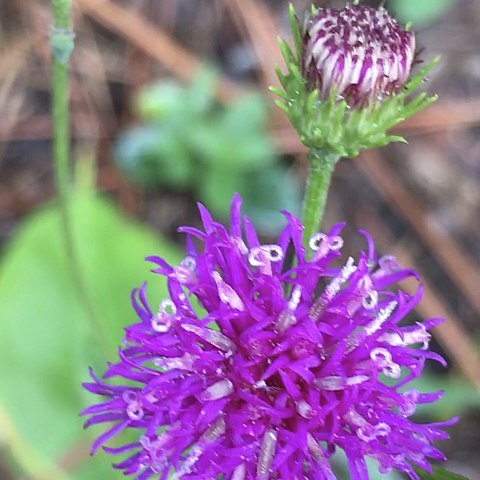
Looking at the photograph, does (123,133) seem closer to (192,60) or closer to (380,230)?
(192,60)

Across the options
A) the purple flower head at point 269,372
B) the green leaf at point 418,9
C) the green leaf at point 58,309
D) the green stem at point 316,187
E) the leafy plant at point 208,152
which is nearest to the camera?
the purple flower head at point 269,372

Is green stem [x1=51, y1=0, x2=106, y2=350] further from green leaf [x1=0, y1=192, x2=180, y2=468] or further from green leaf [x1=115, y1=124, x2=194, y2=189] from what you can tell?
green leaf [x1=115, y1=124, x2=194, y2=189]

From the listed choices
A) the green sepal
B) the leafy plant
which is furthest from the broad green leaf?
the green sepal

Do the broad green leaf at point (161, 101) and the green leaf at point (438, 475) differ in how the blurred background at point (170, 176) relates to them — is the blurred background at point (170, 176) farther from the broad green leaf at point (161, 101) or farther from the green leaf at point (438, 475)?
the green leaf at point (438, 475)

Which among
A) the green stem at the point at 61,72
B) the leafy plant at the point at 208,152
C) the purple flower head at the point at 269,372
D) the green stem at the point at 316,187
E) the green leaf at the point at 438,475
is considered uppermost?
the leafy plant at the point at 208,152

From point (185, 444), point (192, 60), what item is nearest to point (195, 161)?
point (192, 60)

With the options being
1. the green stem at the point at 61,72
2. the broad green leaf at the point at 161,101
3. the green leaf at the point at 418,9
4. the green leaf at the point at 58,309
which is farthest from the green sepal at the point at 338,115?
the green leaf at the point at 418,9
